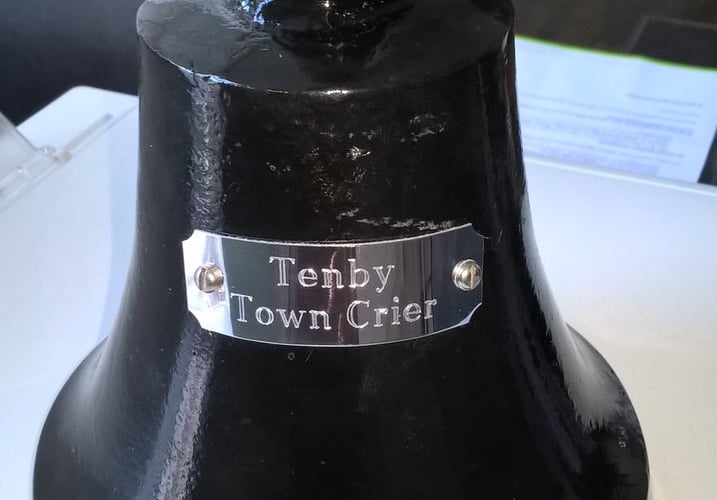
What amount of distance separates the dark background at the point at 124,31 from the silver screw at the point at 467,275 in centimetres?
95

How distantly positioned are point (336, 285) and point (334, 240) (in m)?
0.02

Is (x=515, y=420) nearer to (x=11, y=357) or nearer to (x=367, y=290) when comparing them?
(x=367, y=290)

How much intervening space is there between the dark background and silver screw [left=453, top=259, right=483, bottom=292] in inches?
37.4

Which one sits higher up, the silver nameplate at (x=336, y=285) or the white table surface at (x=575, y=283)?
the silver nameplate at (x=336, y=285)

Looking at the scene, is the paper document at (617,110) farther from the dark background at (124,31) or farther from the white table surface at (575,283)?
the white table surface at (575,283)

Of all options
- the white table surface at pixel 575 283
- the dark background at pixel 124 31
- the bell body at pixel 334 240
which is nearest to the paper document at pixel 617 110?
the dark background at pixel 124 31

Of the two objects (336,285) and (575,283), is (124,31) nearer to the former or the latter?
(575,283)

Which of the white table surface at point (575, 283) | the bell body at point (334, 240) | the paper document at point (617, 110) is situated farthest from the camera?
the paper document at point (617, 110)

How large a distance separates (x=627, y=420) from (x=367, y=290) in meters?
0.24

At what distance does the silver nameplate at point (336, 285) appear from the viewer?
0.36 meters

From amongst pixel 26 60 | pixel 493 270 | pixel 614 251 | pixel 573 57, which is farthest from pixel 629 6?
pixel 493 270

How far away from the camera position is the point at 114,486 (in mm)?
445

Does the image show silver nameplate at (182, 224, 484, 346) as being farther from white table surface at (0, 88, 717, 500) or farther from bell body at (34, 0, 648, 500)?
white table surface at (0, 88, 717, 500)

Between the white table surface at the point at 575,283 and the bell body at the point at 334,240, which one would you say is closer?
the bell body at the point at 334,240
